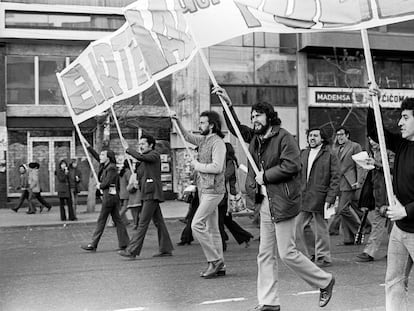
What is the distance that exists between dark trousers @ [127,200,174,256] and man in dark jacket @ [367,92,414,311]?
492 centimetres

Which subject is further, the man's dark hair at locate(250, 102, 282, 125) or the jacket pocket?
the jacket pocket

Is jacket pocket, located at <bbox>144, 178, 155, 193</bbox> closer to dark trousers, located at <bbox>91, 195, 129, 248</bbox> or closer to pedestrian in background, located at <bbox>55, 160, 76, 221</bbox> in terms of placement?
dark trousers, located at <bbox>91, 195, 129, 248</bbox>

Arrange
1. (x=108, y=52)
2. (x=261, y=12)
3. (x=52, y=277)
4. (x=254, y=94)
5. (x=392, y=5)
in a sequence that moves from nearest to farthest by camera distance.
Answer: (x=392, y=5)
(x=261, y=12)
(x=52, y=277)
(x=108, y=52)
(x=254, y=94)

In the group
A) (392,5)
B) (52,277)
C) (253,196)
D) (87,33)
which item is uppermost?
(87,33)

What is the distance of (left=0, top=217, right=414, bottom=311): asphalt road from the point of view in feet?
20.6

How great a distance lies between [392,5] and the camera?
4969mm

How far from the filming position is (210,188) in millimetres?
7762

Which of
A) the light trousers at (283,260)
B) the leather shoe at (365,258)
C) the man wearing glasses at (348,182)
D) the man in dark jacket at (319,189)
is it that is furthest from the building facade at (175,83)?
the light trousers at (283,260)

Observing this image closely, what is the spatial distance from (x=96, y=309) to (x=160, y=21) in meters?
3.92

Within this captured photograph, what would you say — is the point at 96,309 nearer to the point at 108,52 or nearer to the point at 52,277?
the point at 52,277

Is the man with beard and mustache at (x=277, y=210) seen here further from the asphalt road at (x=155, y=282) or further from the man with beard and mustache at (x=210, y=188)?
the man with beard and mustache at (x=210, y=188)

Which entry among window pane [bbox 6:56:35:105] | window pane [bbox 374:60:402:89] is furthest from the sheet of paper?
window pane [bbox 374:60:402:89]

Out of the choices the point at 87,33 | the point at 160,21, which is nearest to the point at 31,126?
the point at 87,33

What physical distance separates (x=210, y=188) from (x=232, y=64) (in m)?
18.0
